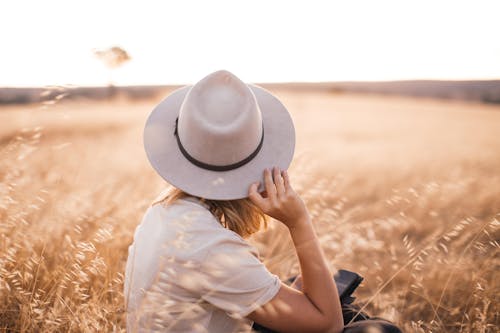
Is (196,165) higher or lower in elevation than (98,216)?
higher

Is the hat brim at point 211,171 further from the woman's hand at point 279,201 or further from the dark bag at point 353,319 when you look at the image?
the dark bag at point 353,319

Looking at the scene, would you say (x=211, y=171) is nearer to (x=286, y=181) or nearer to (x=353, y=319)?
(x=286, y=181)


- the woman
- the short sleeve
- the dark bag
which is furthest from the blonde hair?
the dark bag

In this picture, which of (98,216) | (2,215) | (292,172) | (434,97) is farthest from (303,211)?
(434,97)

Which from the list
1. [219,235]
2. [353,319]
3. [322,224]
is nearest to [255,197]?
[219,235]

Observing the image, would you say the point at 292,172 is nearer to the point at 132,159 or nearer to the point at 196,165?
the point at 196,165

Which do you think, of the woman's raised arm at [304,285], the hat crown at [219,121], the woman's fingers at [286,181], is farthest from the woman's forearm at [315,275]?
the hat crown at [219,121]

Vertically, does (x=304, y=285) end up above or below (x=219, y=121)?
below

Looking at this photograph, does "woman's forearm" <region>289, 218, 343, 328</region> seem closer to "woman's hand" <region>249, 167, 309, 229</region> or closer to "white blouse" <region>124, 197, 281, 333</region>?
"woman's hand" <region>249, 167, 309, 229</region>

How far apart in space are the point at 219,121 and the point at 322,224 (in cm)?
264

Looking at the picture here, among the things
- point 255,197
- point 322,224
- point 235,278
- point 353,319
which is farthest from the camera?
point 322,224

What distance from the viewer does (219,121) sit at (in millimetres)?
1578

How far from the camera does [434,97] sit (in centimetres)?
4412

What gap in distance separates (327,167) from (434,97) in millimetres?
39147
